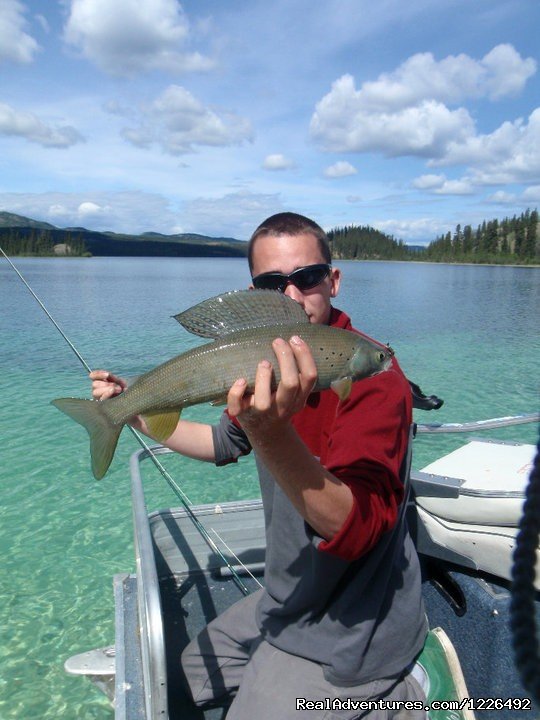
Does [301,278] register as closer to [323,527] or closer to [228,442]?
[323,527]

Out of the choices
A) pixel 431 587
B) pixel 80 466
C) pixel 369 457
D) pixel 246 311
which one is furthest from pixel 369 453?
pixel 80 466

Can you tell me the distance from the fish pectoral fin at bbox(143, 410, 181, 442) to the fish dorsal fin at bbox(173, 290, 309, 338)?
1.67 ft

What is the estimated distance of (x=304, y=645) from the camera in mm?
2891

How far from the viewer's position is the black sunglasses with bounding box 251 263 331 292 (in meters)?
3.13

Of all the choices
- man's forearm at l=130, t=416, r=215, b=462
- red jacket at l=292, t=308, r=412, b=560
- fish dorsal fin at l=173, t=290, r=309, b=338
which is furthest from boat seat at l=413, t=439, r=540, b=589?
fish dorsal fin at l=173, t=290, r=309, b=338

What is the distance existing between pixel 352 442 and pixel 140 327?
31.6m

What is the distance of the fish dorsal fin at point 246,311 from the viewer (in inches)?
108

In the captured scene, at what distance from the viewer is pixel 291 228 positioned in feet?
10.7

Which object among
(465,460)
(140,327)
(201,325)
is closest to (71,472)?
(465,460)

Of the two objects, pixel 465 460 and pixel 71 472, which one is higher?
pixel 465 460

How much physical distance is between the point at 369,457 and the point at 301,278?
1.16m

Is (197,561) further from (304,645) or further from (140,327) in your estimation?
(140,327)

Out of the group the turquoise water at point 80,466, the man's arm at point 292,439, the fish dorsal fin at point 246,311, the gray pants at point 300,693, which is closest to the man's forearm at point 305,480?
the man's arm at point 292,439

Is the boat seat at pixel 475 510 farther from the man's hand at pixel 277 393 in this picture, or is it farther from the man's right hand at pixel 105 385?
the man's right hand at pixel 105 385
